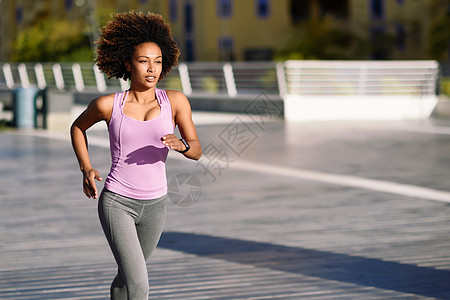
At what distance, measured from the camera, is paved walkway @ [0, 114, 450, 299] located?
5.76 metres

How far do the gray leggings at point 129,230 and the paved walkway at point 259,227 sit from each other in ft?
5.62

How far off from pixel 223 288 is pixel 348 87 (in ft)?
59.7

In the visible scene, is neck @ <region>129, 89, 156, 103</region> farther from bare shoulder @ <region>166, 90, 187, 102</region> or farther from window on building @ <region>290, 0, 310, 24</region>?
window on building @ <region>290, 0, 310, 24</region>

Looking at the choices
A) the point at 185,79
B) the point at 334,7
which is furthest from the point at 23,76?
the point at 334,7

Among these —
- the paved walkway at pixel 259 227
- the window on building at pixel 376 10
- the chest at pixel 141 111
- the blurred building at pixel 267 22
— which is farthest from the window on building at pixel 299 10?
the chest at pixel 141 111

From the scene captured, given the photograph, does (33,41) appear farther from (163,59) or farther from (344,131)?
(163,59)

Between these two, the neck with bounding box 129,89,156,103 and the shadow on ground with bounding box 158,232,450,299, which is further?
the shadow on ground with bounding box 158,232,450,299

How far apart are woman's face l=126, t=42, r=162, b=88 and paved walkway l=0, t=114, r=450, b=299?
2062 mm

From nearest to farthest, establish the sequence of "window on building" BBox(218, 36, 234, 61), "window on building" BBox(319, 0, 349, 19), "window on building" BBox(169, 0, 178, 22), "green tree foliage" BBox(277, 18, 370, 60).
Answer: "green tree foliage" BBox(277, 18, 370, 60)
"window on building" BBox(218, 36, 234, 61)
"window on building" BBox(169, 0, 178, 22)
"window on building" BBox(319, 0, 349, 19)

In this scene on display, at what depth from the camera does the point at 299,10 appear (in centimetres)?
5141

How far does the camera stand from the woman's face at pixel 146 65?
380cm

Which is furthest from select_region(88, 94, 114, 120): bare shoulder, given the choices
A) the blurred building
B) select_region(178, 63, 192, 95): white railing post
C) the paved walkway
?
the blurred building

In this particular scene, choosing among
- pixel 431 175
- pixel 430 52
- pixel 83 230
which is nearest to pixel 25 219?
pixel 83 230

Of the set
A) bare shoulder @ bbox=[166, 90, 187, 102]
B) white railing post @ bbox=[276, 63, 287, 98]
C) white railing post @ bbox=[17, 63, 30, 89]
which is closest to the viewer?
bare shoulder @ bbox=[166, 90, 187, 102]
